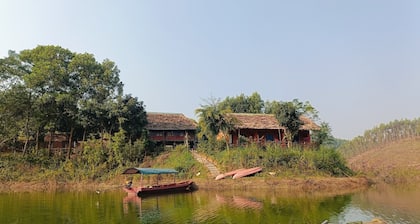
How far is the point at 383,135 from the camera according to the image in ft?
297

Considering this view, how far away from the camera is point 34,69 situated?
118 ft

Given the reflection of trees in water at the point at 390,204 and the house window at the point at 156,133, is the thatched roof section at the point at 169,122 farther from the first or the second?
the reflection of trees in water at the point at 390,204

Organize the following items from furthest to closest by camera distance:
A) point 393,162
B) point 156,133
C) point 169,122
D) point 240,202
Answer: point 393,162 → point 169,122 → point 156,133 → point 240,202

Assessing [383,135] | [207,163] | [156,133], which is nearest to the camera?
[207,163]

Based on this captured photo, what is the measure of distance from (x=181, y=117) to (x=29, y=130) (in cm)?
1854

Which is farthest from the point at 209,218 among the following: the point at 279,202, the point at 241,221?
the point at 279,202

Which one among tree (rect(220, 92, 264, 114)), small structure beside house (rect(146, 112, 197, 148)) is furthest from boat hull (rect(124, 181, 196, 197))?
tree (rect(220, 92, 264, 114))

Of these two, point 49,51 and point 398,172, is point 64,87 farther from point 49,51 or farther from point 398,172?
point 398,172

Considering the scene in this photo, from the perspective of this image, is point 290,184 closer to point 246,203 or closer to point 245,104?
point 246,203

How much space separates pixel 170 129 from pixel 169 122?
183cm

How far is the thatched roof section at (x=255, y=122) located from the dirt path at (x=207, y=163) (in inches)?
219

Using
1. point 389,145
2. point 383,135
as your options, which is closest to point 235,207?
point 389,145

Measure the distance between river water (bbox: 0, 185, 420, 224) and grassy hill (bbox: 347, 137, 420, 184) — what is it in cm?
815

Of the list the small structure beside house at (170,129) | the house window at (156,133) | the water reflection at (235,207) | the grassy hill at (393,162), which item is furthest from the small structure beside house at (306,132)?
the house window at (156,133)
